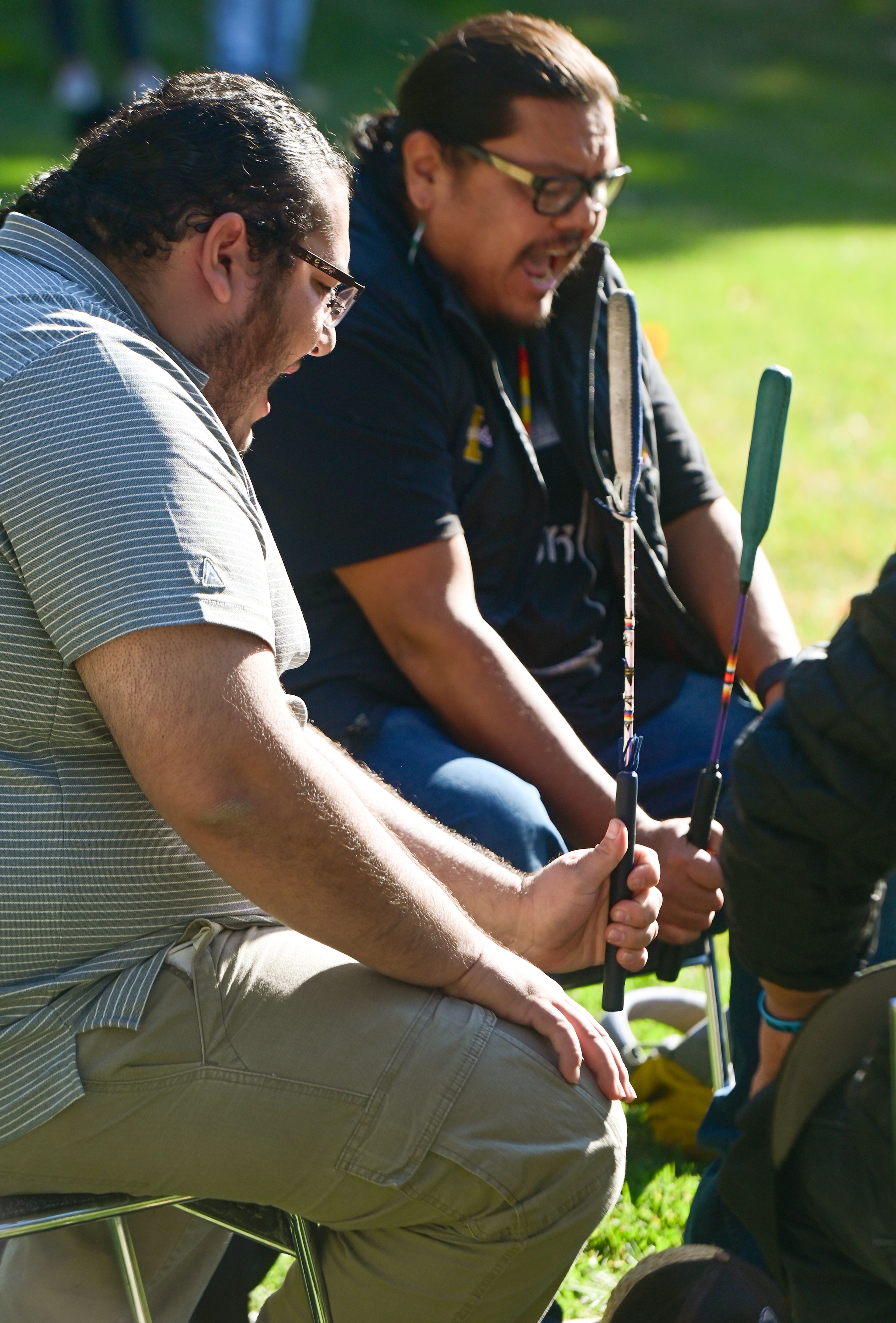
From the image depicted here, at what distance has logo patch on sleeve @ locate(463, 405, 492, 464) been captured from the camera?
8.48 feet

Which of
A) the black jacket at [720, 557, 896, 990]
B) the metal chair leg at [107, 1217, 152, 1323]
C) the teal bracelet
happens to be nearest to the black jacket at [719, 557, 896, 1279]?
the black jacket at [720, 557, 896, 990]

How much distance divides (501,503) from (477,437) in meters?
0.12

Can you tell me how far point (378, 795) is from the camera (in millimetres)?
2049

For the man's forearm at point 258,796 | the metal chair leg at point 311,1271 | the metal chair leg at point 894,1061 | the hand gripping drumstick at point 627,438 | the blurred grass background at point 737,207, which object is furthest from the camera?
the blurred grass background at point 737,207

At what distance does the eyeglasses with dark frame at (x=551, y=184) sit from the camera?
2.60 meters

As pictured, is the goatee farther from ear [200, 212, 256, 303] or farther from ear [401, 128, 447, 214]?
ear [401, 128, 447, 214]

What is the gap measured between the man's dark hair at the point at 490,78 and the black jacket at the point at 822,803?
1527 mm

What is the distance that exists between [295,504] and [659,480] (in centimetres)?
80

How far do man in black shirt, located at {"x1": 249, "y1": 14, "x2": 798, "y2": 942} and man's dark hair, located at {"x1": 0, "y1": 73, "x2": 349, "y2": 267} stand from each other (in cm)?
66

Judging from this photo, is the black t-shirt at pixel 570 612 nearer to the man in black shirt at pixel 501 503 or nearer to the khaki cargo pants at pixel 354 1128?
the man in black shirt at pixel 501 503

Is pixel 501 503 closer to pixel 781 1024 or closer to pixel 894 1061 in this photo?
pixel 781 1024

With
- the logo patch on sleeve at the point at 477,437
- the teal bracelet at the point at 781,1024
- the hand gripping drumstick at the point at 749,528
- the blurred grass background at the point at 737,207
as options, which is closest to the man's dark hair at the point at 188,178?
the hand gripping drumstick at the point at 749,528

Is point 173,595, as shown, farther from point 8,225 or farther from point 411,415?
point 411,415

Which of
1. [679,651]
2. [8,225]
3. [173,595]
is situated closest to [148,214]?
[8,225]
